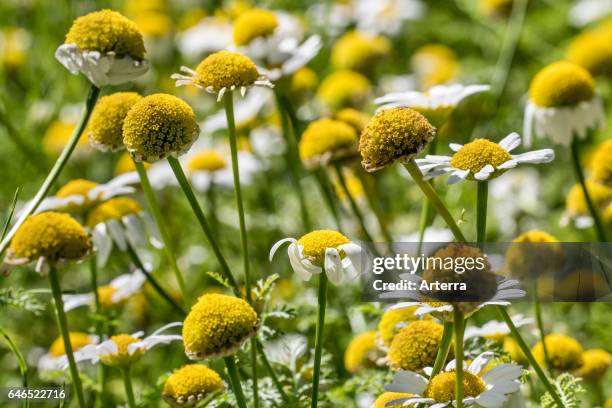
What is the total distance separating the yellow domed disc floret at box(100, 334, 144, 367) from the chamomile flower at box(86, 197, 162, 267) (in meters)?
0.35

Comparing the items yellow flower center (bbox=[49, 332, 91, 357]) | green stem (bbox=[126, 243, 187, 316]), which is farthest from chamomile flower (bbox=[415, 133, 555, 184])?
yellow flower center (bbox=[49, 332, 91, 357])

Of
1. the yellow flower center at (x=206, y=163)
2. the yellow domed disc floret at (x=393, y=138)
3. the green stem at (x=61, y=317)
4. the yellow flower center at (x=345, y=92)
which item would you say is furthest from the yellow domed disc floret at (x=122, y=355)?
the yellow flower center at (x=345, y=92)

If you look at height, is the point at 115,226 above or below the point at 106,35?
below

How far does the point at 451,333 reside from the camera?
1.20 m

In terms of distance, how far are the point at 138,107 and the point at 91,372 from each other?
113 centimetres

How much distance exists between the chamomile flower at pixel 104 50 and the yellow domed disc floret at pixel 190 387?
20.6 inches

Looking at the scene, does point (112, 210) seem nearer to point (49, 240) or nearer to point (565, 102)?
point (49, 240)

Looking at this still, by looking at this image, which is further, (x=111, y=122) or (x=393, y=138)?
(x=111, y=122)

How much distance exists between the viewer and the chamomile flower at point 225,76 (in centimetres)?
146

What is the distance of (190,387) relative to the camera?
133cm

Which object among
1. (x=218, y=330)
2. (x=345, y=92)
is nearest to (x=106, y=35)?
(x=218, y=330)

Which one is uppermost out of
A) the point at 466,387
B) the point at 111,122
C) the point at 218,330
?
the point at 111,122

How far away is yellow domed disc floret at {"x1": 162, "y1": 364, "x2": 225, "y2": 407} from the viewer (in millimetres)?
1321

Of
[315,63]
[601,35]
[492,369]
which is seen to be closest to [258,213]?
[315,63]
